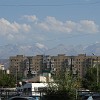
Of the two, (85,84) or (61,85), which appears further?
(85,84)

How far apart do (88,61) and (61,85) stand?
16114cm

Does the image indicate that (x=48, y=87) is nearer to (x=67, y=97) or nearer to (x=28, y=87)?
(x=67, y=97)

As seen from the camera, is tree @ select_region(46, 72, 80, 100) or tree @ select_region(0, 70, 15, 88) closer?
tree @ select_region(46, 72, 80, 100)

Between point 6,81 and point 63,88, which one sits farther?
point 6,81

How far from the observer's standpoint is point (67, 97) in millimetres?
34750

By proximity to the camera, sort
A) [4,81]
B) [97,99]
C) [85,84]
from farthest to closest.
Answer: [4,81] < [85,84] < [97,99]

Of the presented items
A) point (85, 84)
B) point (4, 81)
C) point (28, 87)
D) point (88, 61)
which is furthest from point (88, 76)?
point (88, 61)

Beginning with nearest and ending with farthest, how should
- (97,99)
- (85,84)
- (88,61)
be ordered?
(97,99) < (85,84) < (88,61)

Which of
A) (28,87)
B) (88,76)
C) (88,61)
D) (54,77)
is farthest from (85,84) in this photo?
(88,61)

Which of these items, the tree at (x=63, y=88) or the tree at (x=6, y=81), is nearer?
the tree at (x=63, y=88)

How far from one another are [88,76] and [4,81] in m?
23.7

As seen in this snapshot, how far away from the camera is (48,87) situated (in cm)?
3547

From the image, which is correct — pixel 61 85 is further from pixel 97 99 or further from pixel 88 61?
pixel 88 61

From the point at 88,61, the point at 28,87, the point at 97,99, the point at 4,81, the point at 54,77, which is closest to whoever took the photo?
the point at 97,99
